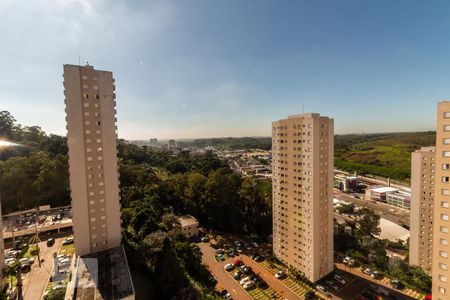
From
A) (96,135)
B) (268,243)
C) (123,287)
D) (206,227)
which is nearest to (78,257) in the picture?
(123,287)

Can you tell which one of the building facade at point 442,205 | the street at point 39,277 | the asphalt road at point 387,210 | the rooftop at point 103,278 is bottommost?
the asphalt road at point 387,210

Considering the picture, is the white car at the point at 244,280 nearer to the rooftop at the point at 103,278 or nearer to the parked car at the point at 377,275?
the rooftop at the point at 103,278

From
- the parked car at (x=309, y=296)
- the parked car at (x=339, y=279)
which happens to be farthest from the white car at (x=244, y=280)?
the parked car at (x=339, y=279)

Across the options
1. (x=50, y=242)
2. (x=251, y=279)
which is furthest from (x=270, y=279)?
→ (x=50, y=242)

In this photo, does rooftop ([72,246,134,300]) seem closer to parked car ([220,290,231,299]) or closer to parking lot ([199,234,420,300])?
parked car ([220,290,231,299])

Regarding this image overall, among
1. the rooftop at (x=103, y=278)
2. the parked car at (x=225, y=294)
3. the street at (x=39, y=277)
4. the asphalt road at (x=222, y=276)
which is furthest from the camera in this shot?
the asphalt road at (x=222, y=276)

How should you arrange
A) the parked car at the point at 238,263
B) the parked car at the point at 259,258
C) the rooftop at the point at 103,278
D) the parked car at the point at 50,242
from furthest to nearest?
the parked car at the point at 259,258
the parked car at the point at 238,263
the parked car at the point at 50,242
the rooftop at the point at 103,278

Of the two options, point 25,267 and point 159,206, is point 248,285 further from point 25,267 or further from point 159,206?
point 25,267

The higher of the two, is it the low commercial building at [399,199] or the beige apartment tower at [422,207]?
the beige apartment tower at [422,207]
